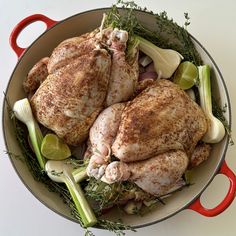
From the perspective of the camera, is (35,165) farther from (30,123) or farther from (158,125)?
(158,125)

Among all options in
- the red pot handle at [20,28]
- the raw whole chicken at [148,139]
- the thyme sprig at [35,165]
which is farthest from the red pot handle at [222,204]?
the red pot handle at [20,28]

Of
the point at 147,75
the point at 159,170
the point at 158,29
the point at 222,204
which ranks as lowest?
the point at 222,204

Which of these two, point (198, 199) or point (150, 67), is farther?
point (150, 67)

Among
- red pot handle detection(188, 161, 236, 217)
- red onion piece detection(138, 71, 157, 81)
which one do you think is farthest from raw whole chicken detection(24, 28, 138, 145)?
red pot handle detection(188, 161, 236, 217)

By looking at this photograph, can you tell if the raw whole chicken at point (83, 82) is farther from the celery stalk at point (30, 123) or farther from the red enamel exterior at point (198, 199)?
the red enamel exterior at point (198, 199)

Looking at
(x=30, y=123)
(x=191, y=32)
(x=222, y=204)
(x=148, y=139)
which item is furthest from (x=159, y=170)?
(x=191, y=32)

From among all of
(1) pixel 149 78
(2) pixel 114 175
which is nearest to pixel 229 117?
(1) pixel 149 78
